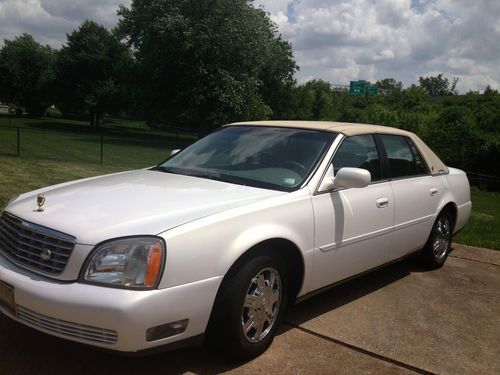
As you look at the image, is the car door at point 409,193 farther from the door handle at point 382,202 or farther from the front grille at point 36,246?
the front grille at point 36,246

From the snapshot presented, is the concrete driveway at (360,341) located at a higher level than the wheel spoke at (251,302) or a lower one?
lower

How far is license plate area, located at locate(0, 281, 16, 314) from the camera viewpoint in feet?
9.71

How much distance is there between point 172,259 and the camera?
286 cm

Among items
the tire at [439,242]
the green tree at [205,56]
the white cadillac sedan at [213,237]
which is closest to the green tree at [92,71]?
the green tree at [205,56]

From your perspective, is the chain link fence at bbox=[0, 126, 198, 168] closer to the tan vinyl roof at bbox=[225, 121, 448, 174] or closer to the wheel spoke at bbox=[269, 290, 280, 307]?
the tan vinyl roof at bbox=[225, 121, 448, 174]

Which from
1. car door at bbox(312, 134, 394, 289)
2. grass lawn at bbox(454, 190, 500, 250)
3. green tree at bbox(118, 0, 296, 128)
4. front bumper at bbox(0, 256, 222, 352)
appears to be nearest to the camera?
front bumper at bbox(0, 256, 222, 352)

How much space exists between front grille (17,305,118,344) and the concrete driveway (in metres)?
0.17

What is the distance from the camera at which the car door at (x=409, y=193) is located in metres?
4.86

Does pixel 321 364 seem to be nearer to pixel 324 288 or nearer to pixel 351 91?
pixel 324 288

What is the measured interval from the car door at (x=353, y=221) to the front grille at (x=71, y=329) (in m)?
1.68

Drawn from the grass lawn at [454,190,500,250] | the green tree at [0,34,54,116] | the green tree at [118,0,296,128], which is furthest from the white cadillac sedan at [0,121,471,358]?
the green tree at [0,34,54,116]

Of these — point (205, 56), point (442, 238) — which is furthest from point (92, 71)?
point (442, 238)

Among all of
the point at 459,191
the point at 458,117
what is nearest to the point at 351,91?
the point at 458,117

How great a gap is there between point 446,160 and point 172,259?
70.5ft
